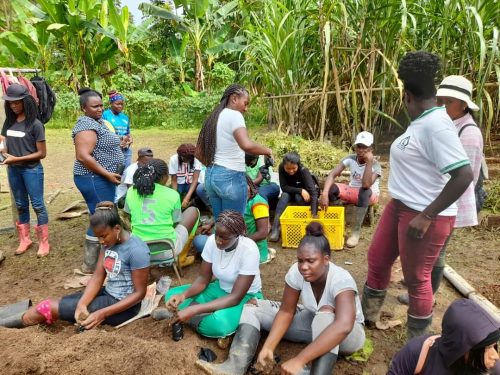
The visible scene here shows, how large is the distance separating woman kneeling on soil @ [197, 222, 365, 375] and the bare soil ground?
7.7 inches

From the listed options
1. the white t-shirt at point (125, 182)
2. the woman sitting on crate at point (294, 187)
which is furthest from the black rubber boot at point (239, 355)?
the white t-shirt at point (125, 182)

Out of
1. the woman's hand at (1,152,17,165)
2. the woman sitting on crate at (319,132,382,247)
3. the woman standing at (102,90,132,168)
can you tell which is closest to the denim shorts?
the woman's hand at (1,152,17,165)

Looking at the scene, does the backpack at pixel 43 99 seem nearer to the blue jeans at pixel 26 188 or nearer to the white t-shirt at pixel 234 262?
the blue jeans at pixel 26 188

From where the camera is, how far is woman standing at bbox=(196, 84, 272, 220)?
311 centimetres

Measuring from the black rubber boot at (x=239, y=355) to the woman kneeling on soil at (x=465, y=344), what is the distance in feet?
3.50

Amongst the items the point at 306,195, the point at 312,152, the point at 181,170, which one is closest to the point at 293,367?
the point at 306,195

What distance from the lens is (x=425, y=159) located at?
2.12 metres

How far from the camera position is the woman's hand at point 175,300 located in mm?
2805

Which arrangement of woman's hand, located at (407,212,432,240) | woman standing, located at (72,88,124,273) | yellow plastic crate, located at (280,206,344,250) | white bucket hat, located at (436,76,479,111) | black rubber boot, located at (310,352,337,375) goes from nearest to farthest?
woman's hand, located at (407,212,432,240)
black rubber boot, located at (310,352,337,375)
white bucket hat, located at (436,76,479,111)
woman standing, located at (72,88,124,273)
yellow plastic crate, located at (280,206,344,250)

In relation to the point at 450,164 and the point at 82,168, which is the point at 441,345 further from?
the point at 82,168

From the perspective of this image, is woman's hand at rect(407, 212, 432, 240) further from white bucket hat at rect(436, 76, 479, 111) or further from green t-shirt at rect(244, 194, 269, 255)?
green t-shirt at rect(244, 194, 269, 255)

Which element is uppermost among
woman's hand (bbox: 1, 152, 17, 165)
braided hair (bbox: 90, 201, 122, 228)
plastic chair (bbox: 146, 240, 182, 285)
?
woman's hand (bbox: 1, 152, 17, 165)

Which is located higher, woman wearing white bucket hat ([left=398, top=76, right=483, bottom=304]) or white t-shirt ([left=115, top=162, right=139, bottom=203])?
woman wearing white bucket hat ([left=398, top=76, right=483, bottom=304])

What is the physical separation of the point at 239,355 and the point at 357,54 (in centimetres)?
458
